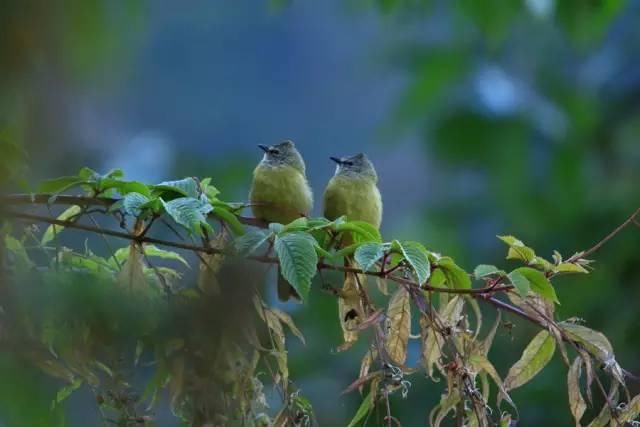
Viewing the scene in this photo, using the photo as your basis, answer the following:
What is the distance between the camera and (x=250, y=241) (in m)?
2.04

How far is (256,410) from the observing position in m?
2.23

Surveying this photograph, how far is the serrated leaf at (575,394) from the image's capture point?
220 centimetres

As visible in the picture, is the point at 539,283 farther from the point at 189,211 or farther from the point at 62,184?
the point at 62,184

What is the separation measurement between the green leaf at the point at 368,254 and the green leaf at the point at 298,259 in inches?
3.1

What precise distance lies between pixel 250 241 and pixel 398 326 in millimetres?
368

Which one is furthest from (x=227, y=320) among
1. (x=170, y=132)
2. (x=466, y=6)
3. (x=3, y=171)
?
(x=170, y=132)

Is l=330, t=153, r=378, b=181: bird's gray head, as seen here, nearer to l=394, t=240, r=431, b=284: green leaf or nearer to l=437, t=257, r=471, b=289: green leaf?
l=437, t=257, r=471, b=289: green leaf

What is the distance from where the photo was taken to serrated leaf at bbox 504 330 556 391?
2.23 metres

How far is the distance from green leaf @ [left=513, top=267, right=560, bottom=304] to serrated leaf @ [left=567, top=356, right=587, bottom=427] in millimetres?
132

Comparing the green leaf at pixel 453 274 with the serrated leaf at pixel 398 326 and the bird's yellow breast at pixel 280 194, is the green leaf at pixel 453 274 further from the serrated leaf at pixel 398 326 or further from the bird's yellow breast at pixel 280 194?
the bird's yellow breast at pixel 280 194

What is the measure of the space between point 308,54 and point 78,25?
508 inches

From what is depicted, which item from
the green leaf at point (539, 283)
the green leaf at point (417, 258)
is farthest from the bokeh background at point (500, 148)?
the green leaf at point (417, 258)

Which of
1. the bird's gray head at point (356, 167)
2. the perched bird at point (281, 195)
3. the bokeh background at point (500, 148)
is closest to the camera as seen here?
the perched bird at point (281, 195)

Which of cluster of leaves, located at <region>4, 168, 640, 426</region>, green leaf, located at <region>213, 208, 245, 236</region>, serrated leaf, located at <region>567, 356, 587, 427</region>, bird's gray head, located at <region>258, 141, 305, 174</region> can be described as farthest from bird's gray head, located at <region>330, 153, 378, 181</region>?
serrated leaf, located at <region>567, 356, 587, 427</region>
